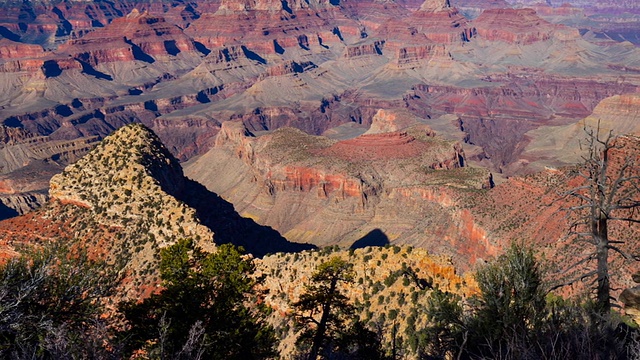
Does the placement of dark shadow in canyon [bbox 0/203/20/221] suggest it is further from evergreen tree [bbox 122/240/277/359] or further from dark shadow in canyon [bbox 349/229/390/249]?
evergreen tree [bbox 122/240/277/359]

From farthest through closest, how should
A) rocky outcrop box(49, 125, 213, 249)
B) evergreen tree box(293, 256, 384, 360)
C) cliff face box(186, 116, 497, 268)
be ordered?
cliff face box(186, 116, 497, 268) → rocky outcrop box(49, 125, 213, 249) → evergreen tree box(293, 256, 384, 360)

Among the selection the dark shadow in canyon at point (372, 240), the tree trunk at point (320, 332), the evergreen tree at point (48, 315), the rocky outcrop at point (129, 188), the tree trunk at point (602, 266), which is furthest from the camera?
the dark shadow in canyon at point (372, 240)

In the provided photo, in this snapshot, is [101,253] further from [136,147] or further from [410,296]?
[410,296]

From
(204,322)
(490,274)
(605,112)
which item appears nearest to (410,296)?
(490,274)

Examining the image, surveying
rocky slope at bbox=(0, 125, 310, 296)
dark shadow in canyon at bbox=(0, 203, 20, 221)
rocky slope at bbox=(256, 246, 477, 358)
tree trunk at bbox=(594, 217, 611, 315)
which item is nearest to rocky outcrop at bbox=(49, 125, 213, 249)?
rocky slope at bbox=(0, 125, 310, 296)

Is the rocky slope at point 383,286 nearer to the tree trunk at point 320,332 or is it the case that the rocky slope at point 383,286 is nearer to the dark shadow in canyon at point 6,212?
the tree trunk at point 320,332

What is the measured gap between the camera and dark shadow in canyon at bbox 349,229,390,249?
8638 cm

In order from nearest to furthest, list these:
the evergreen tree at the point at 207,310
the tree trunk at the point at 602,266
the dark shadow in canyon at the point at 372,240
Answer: the tree trunk at the point at 602,266 < the evergreen tree at the point at 207,310 < the dark shadow in canyon at the point at 372,240

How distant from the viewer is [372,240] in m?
88.1

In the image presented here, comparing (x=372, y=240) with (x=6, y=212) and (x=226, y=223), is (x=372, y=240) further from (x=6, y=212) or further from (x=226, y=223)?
(x=6, y=212)

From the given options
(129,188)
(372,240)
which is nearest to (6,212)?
(372,240)

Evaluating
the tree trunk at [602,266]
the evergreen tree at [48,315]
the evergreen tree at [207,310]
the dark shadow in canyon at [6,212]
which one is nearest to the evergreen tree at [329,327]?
the evergreen tree at [207,310]

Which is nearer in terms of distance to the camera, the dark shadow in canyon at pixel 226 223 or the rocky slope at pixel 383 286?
the rocky slope at pixel 383 286

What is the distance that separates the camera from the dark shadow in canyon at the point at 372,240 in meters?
86.4
